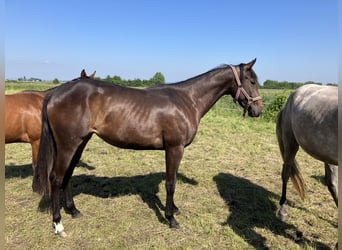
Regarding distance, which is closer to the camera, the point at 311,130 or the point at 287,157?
the point at 311,130

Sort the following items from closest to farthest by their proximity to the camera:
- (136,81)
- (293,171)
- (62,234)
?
(62,234)
(293,171)
(136,81)

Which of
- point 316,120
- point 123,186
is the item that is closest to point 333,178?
point 316,120

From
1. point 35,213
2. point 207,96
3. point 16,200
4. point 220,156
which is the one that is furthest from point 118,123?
point 220,156

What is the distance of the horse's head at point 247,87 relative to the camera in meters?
3.57

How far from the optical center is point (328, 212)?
3.67 metres

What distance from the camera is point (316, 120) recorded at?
2.84 metres

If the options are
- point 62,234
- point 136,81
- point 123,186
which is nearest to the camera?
point 62,234

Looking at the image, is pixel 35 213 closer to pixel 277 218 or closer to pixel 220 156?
pixel 277 218

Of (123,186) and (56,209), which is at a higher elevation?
(56,209)

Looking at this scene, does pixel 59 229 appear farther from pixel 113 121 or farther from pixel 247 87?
pixel 247 87

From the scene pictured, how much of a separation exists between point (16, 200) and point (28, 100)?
5.07 feet

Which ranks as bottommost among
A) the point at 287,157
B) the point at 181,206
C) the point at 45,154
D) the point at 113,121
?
the point at 181,206

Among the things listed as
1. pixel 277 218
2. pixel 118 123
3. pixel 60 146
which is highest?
pixel 118 123

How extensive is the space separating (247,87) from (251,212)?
1745 millimetres
